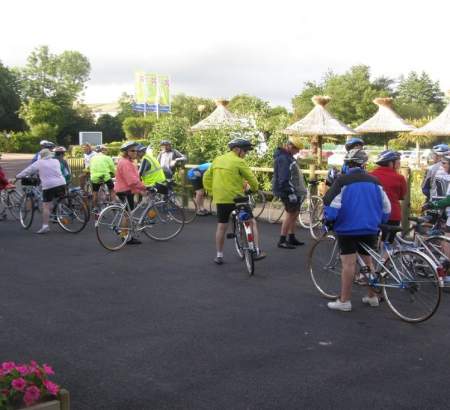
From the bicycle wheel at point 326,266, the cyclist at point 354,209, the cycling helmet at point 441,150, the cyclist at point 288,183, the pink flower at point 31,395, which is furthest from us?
the cyclist at point 288,183

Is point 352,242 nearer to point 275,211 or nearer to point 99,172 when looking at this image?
point 275,211

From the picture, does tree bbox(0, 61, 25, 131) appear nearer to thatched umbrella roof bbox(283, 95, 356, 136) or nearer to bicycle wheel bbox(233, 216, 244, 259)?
thatched umbrella roof bbox(283, 95, 356, 136)

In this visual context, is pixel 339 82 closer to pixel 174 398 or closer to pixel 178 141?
pixel 178 141

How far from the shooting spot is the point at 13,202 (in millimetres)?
14367

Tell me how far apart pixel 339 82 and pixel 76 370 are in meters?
69.5

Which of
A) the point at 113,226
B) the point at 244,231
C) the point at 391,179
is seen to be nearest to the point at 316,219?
the point at 244,231

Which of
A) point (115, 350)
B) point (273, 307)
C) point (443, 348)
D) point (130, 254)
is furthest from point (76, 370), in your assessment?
point (130, 254)

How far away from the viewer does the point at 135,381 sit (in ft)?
15.5

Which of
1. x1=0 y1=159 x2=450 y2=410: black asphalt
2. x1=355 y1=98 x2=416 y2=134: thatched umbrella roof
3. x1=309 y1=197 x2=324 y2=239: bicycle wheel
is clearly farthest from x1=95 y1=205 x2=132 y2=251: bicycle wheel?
x1=355 y1=98 x2=416 y2=134: thatched umbrella roof

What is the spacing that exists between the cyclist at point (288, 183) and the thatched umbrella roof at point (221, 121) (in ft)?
25.9

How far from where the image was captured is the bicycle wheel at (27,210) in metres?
13.1

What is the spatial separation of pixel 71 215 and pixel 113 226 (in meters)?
2.26

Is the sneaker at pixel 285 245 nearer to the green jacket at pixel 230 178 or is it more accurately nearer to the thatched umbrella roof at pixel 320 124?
the green jacket at pixel 230 178

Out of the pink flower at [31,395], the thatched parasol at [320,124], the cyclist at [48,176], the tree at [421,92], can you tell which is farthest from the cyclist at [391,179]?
the tree at [421,92]
